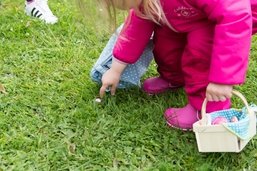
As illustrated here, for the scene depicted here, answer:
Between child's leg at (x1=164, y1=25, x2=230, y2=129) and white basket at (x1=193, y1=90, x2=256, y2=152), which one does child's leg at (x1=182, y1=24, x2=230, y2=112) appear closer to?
child's leg at (x1=164, y1=25, x2=230, y2=129)

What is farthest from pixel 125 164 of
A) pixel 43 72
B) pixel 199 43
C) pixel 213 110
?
pixel 43 72

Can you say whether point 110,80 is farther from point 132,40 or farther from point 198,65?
point 198,65

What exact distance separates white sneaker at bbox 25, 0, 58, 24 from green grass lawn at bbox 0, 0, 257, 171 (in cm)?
24

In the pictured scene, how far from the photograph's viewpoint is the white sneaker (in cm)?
261

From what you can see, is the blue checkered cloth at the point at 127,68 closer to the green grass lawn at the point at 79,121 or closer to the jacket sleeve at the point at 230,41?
the green grass lawn at the point at 79,121

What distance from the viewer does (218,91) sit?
1.53m

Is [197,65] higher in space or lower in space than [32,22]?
higher

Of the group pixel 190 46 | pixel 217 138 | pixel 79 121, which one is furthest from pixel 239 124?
pixel 79 121

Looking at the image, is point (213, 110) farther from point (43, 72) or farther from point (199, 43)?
point (43, 72)

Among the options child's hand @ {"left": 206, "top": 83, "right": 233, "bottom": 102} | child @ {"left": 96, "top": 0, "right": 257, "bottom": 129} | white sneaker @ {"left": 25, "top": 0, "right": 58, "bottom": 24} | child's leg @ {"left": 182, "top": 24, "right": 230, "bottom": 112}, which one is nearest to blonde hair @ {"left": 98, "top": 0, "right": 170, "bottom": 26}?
child @ {"left": 96, "top": 0, "right": 257, "bottom": 129}

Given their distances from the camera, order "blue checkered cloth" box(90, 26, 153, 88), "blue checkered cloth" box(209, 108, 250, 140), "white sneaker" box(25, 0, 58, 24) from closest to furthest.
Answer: "blue checkered cloth" box(209, 108, 250, 140) < "blue checkered cloth" box(90, 26, 153, 88) < "white sneaker" box(25, 0, 58, 24)

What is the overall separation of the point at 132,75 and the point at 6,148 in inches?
20.5

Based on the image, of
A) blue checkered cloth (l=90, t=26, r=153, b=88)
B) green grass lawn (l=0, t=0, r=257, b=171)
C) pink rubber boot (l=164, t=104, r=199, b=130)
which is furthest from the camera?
blue checkered cloth (l=90, t=26, r=153, b=88)

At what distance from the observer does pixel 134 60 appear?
1.83 metres
